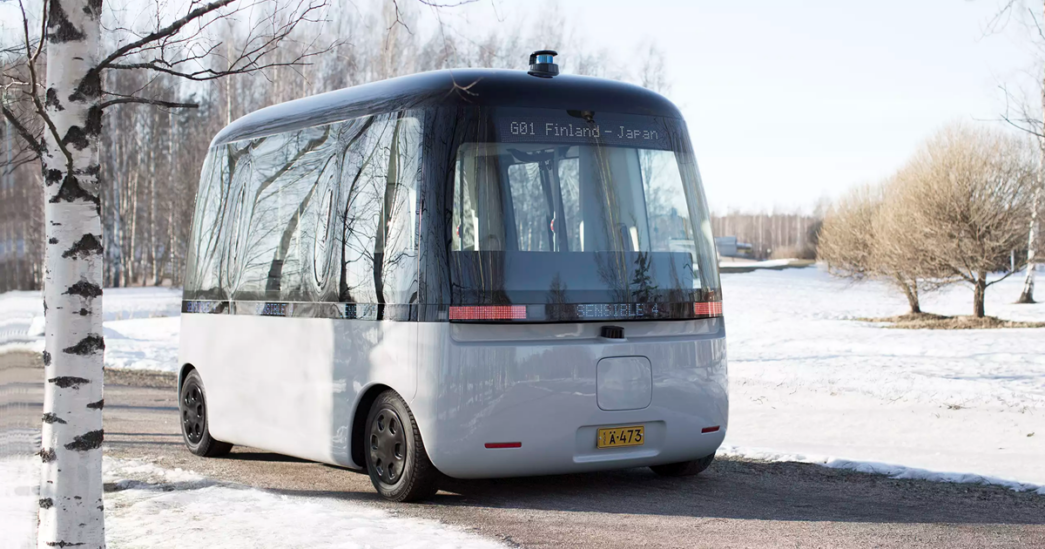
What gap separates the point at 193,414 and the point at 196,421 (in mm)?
99

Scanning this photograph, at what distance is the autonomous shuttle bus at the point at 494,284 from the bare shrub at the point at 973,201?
972 inches

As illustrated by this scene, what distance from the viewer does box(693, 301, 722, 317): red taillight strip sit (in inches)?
313

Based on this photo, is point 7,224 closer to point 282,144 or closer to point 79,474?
point 79,474

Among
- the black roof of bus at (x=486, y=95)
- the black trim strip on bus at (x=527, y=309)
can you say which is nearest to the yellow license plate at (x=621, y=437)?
the black trim strip on bus at (x=527, y=309)

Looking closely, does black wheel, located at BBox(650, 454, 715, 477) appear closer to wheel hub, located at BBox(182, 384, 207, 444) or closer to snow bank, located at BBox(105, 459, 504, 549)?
snow bank, located at BBox(105, 459, 504, 549)

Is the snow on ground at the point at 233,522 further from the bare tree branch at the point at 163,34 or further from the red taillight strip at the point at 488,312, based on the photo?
the bare tree branch at the point at 163,34

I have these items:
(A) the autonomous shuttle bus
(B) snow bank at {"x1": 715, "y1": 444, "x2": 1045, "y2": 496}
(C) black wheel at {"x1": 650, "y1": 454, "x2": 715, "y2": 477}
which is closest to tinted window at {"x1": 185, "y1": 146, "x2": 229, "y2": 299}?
(A) the autonomous shuttle bus

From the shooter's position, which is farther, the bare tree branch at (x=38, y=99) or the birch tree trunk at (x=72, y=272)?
the birch tree trunk at (x=72, y=272)

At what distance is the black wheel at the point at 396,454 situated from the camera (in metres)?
7.38

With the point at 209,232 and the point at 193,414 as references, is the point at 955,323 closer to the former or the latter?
the point at 193,414

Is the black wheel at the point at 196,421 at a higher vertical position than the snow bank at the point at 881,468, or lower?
higher

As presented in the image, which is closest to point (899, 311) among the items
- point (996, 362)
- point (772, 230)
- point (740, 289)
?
point (740, 289)

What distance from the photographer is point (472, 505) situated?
756cm

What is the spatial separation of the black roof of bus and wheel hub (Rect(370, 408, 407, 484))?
6.76 ft
